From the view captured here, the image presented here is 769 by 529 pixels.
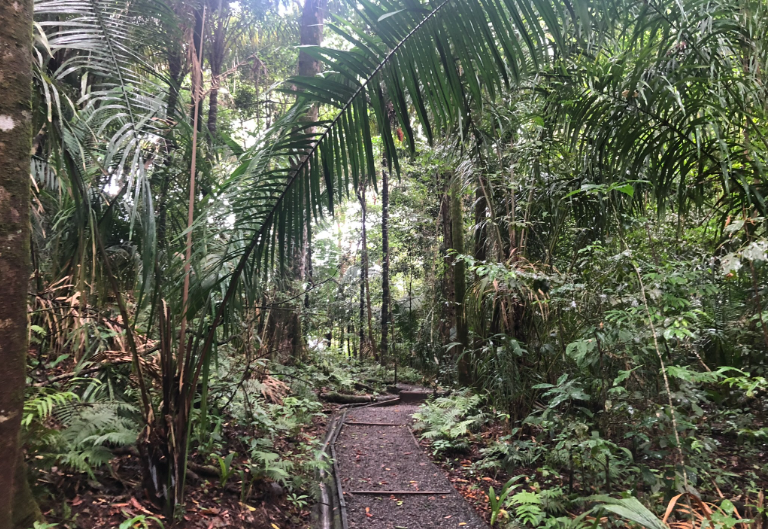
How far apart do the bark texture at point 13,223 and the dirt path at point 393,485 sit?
2.70 meters

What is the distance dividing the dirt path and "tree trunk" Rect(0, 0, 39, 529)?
2.69 meters

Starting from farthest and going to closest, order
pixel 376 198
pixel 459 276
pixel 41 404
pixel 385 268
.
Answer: pixel 385 268 → pixel 459 276 → pixel 376 198 → pixel 41 404

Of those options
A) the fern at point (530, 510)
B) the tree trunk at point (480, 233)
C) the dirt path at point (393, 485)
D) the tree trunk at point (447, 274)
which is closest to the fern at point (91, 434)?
the dirt path at point (393, 485)

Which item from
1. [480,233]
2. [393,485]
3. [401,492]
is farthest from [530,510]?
[480,233]

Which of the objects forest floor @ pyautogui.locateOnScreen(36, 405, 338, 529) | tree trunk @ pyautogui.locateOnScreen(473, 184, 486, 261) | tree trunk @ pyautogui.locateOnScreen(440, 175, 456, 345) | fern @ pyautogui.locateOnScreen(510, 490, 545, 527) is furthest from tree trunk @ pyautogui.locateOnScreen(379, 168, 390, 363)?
fern @ pyautogui.locateOnScreen(510, 490, 545, 527)

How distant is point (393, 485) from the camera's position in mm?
4164

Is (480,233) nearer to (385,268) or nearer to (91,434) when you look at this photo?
(91,434)

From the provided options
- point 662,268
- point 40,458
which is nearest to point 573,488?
point 662,268

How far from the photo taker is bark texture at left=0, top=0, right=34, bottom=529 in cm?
125

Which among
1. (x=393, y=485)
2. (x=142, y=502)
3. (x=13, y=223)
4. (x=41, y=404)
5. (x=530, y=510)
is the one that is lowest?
(x=393, y=485)

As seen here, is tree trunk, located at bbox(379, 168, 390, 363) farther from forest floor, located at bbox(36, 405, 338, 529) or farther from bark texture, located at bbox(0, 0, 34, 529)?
bark texture, located at bbox(0, 0, 34, 529)

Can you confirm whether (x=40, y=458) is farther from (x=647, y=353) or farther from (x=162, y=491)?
(x=647, y=353)

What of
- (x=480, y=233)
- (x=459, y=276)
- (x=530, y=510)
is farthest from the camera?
(x=459, y=276)

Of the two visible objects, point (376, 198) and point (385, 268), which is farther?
point (385, 268)
